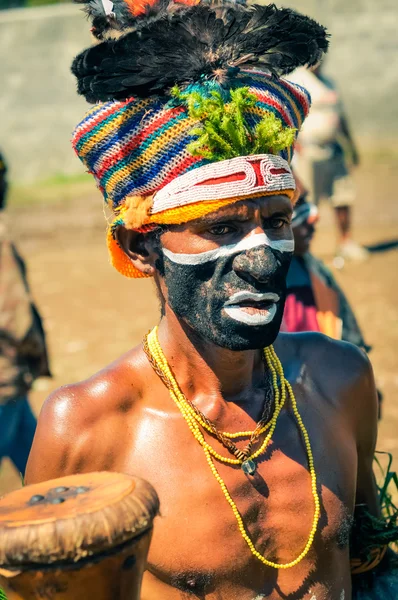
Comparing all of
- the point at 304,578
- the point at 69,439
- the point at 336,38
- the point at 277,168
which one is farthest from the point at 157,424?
the point at 336,38

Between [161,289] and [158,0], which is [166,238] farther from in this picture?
[158,0]

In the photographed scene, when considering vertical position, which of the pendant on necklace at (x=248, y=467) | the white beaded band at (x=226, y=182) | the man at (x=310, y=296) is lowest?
the man at (x=310, y=296)

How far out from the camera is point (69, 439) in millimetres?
2492

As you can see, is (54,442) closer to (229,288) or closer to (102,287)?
(229,288)

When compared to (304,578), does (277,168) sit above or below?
above

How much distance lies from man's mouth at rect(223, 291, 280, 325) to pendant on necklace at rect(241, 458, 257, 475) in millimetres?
438

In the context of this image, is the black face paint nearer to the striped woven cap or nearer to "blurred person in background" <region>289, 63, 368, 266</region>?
the striped woven cap

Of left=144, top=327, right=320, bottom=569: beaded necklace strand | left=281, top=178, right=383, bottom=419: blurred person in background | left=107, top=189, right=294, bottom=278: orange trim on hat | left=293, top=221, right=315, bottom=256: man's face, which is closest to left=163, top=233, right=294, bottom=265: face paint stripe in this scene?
left=107, top=189, right=294, bottom=278: orange trim on hat

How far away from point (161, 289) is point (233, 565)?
0.83 meters

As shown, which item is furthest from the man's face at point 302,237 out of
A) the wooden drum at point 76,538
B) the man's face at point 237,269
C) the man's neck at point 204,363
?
the wooden drum at point 76,538

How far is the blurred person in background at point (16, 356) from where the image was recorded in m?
5.12

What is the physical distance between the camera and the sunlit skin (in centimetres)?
248

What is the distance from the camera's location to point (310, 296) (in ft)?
14.7

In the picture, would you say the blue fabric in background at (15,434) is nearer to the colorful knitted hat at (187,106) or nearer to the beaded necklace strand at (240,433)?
the beaded necklace strand at (240,433)
